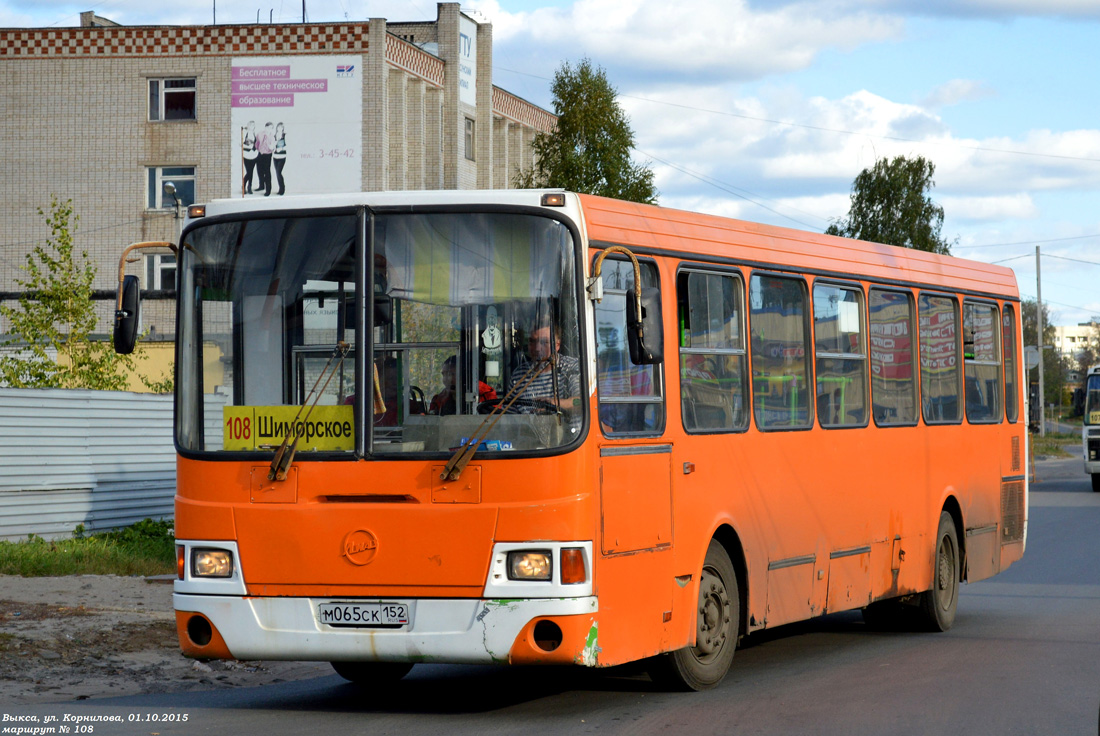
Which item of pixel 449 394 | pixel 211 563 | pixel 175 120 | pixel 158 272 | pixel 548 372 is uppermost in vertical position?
pixel 175 120

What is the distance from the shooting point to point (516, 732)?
24.5ft

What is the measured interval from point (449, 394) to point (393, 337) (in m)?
0.43

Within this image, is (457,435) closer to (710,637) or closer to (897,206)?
(710,637)

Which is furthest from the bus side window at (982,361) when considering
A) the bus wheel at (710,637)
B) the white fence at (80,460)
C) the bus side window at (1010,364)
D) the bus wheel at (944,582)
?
the white fence at (80,460)

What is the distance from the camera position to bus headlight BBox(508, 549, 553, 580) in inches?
288

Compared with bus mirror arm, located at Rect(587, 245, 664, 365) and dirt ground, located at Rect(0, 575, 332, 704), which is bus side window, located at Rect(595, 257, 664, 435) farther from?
dirt ground, located at Rect(0, 575, 332, 704)

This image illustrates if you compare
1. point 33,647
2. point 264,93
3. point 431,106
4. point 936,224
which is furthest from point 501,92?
point 33,647

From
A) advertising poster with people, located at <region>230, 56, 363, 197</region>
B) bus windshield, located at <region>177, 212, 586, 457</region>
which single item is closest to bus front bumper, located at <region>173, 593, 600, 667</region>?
bus windshield, located at <region>177, 212, 586, 457</region>

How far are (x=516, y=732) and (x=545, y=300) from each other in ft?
7.17

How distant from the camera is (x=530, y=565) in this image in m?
7.32

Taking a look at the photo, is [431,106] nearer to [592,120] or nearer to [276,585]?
[592,120]

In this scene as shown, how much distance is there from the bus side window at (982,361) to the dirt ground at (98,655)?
6.08 meters

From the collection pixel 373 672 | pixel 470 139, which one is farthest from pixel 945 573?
pixel 470 139

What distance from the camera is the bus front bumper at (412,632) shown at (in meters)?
7.26
